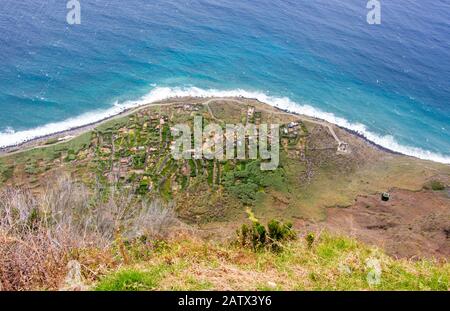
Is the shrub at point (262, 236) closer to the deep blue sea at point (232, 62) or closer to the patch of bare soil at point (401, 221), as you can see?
the patch of bare soil at point (401, 221)

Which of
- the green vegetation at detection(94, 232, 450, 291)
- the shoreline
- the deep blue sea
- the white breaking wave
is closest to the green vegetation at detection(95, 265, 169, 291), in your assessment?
the green vegetation at detection(94, 232, 450, 291)

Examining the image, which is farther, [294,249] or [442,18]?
[442,18]

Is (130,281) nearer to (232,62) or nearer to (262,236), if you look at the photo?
(262,236)

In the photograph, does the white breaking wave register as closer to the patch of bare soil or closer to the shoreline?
the shoreline

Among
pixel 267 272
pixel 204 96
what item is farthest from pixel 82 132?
pixel 267 272

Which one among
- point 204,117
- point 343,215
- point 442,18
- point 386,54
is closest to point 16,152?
point 204,117
